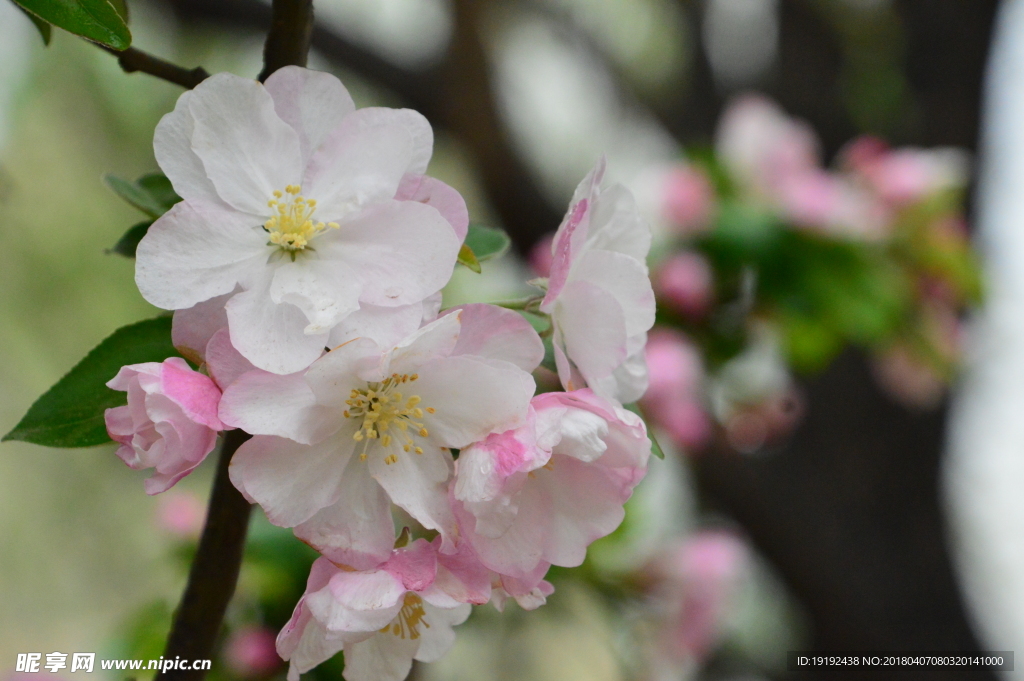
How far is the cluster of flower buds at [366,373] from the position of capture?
1.02 ft

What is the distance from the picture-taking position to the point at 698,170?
1.34 meters

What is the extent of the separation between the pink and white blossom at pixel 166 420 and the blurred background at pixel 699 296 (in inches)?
21.7

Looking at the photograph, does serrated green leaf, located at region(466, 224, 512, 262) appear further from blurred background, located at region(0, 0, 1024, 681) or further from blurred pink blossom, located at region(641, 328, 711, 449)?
blurred pink blossom, located at region(641, 328, 711, 449)

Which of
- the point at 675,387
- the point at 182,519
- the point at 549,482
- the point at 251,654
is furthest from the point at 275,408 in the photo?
the point at 675,387

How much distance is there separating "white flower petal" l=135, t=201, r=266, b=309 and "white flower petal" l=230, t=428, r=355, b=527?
0.21 ft

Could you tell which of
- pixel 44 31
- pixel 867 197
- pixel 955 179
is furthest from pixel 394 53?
pixel 44 31

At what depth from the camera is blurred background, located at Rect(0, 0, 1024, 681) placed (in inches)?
46.9

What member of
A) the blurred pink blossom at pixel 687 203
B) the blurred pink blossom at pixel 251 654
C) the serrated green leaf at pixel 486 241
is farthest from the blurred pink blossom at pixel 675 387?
the serrated green leaf at pixel 486 241

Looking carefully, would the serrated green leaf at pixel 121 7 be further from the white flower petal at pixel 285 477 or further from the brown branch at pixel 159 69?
the white flower petal at pixel 285 477

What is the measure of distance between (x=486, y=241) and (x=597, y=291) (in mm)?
103

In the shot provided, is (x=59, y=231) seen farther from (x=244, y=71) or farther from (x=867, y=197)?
(x=867, y=197)

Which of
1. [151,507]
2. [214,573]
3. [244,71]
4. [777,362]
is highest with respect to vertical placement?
[214,573]

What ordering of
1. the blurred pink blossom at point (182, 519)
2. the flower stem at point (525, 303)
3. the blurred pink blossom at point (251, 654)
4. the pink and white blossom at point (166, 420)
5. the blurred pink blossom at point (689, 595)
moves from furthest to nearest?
the blurred pink blossom at point (689, 595), the blurred pink blossom at point (182, 519), the blurred pink blossom at point (251, 654), the flower stem at point (525, 303), the pink and white blossom at point (166, 420)

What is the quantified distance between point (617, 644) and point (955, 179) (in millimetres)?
956
